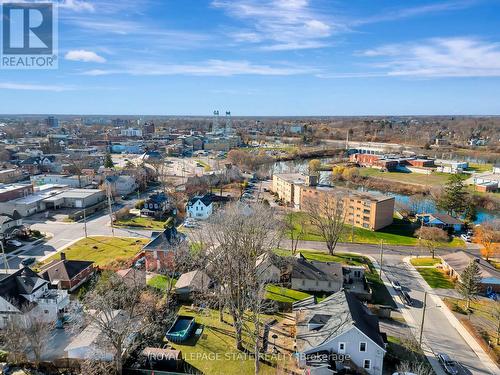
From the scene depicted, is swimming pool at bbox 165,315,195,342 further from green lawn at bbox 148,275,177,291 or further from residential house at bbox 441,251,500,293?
residential house at bbox 441,251,500,293

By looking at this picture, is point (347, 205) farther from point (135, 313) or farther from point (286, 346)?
point (135, 313)

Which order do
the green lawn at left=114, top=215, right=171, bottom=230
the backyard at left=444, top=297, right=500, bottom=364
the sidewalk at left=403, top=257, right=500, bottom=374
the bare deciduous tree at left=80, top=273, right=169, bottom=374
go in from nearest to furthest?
the bare deciduous tree at left=80, top=273, right=169, bottom=374 → the sidewalk at left=403, top=257, right=500, bottom=374 → the backyard at left=444, top=297, right=500, bottom=364 → the green lawn at left=114, top=215, right=171, bottom=230

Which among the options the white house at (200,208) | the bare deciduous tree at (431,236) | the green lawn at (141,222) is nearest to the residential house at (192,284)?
the green lawn at (141,222)

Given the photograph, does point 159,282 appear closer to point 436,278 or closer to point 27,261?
point 27,261

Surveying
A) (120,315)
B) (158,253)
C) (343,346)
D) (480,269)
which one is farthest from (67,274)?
(480,269)

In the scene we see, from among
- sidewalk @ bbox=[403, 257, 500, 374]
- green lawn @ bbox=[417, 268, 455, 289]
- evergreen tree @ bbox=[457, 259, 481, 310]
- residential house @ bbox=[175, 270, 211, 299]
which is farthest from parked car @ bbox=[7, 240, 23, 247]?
evergreen tree @ bbox=[457, 259, 481, 310]

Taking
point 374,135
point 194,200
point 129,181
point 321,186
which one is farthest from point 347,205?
point 374,135
